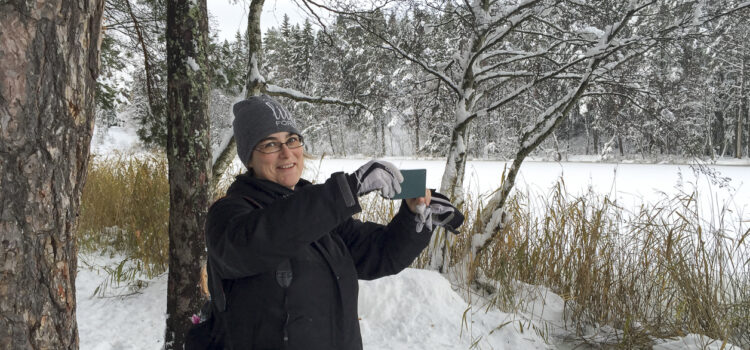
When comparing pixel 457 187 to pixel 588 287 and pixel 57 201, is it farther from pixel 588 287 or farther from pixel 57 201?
pixel 57 201

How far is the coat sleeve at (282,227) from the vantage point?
1082 millimetres

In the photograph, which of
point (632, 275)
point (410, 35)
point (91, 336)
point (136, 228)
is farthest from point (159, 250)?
point (632, 275)

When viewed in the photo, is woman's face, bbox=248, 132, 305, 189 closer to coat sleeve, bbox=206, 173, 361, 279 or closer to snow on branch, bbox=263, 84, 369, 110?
coat sleeve, bbox=206, 173, 361, 279

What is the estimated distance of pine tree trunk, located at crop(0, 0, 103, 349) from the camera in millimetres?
1047

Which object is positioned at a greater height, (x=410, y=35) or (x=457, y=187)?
(x=410, y=35)

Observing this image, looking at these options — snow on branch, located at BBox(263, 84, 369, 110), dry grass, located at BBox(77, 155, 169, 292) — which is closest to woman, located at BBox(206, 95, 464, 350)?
snow on branch, located at BBox(263, 84, 369, 110)

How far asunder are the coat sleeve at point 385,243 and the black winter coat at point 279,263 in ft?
0.36

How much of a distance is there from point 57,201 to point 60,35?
17.9 inches

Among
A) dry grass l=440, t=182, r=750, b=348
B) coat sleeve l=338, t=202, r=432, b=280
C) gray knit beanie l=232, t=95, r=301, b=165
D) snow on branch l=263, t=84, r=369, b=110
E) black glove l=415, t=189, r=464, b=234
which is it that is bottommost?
dry grass l=440, t=182, r=750, b=348

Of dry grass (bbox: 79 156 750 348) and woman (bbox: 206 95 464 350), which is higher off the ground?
woman (bbox: 206 95 464 350)

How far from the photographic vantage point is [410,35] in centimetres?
400

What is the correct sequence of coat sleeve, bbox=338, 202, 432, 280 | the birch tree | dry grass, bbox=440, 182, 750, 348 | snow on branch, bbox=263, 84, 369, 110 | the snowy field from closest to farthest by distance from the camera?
coat sleeve, bbox=338, 202, 432, 280, dry grass, bbox=440, 182, 750, 348, the snowy field, the birch tree, snow on branch, bbox=263, 84, 369, 110

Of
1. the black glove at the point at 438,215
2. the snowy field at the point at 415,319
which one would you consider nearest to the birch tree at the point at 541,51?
the snowy field at the point at 415,319

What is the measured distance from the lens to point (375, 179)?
1.20m
